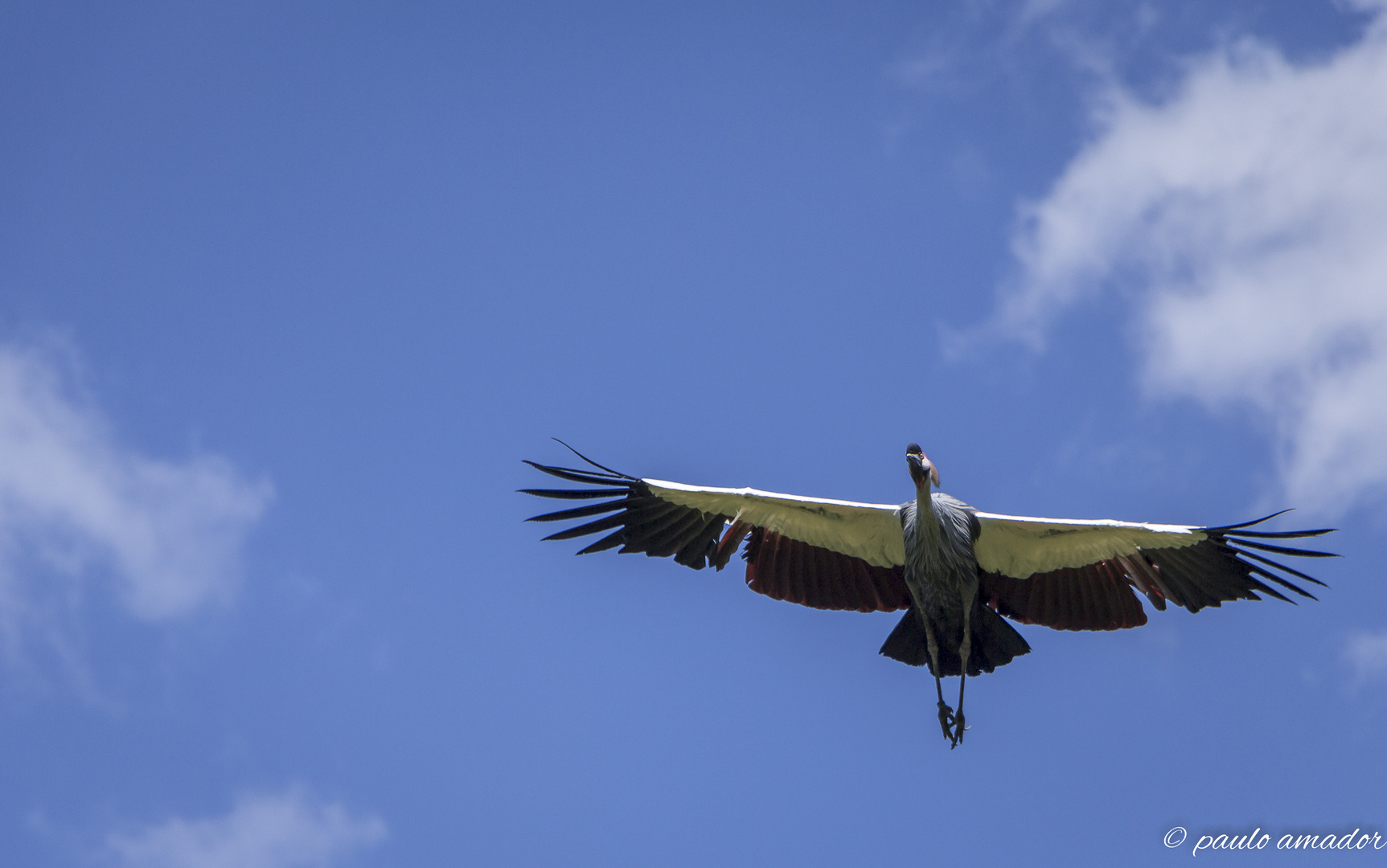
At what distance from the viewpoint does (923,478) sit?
12.3 m

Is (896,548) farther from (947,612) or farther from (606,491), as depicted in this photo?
(606,491)

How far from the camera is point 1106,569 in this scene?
40.0 feet

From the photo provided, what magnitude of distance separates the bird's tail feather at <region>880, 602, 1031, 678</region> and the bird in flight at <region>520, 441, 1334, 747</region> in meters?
0.01

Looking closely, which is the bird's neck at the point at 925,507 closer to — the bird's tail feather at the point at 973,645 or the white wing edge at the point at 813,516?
the white wing edge at the point at 813,516

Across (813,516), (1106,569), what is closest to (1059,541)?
(1106,569)

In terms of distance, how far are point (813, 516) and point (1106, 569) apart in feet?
8.59

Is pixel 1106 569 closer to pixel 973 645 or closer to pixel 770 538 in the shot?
pixel 973 645

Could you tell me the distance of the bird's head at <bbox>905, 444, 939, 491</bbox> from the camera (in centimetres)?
1223

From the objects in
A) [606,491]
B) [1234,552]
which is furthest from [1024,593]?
[606,491]

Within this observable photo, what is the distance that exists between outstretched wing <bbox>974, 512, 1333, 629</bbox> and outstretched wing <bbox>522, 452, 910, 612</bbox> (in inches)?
35.1

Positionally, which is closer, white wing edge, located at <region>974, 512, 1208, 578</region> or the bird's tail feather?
white wing edge, located at <region>974, 512, 1208, 578</region>

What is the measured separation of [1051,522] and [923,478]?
119 centimetres

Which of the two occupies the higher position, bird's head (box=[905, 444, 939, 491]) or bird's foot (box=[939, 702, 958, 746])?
bird's head (box=[905, 444, 939, 491])

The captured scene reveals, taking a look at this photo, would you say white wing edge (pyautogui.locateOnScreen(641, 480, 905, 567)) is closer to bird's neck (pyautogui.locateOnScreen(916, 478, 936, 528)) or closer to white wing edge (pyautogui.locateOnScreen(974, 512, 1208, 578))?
bird's neck (pyautogui.locateOnScreen(916, 478, 936, 528))
